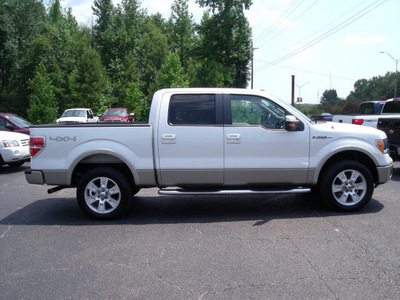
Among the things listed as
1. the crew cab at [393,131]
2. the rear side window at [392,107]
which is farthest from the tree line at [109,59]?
the crew cab at [393,131]

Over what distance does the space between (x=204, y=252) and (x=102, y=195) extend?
2.17 metres

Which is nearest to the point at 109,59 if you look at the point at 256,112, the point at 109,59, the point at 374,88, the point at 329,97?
the point at 109,59

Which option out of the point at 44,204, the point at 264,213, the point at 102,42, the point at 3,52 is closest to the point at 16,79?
the point at 3,52

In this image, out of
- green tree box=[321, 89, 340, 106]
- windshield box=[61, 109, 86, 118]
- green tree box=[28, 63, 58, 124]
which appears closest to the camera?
windshield box=[61, 109, 86, 118]

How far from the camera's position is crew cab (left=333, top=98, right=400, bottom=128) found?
1259 cm

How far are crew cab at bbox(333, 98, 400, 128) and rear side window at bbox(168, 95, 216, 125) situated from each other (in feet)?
28.6

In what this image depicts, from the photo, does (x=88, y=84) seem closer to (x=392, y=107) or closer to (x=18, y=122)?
(x=18, y=122)

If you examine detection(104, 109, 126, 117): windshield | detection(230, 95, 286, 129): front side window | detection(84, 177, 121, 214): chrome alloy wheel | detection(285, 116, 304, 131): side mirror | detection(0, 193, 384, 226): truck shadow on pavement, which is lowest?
detection(0, 193, 384, 226): truck shadow on pavement

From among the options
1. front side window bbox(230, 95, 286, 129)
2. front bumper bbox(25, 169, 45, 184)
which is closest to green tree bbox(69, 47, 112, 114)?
front bumper bbox(25, 169, 45, 184)

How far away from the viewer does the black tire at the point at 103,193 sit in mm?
5625

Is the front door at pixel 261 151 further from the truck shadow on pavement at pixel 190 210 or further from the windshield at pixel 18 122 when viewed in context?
the windshield at pixel 18 122

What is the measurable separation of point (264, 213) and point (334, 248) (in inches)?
68.3

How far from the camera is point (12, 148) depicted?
1030 cm

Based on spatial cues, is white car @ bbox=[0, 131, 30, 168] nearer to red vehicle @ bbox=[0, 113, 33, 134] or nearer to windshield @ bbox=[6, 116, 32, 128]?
red vehicle @ bbox=[0, 113, 33, 134]
